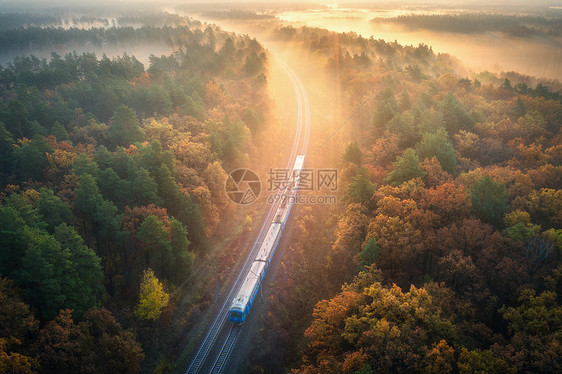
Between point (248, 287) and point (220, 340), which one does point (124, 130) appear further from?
point (220, 340)

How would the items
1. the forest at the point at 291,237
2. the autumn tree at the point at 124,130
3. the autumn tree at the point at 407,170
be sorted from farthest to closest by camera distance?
the autumn tree at the point at 124,130, the autumn tree at the point at 407,170, the forest at the point at 291,237

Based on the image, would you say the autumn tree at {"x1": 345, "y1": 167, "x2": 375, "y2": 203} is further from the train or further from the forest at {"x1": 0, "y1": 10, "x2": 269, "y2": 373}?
the forest at {"x1": 0, "y1": 10, "x2": 269, "y2": 373}

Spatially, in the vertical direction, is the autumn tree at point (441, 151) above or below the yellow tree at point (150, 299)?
above

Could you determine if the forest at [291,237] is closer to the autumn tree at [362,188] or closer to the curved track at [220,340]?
the autumn tree at [362,188]

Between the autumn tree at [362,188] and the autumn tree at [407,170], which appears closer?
the autumn tree at [362,188]

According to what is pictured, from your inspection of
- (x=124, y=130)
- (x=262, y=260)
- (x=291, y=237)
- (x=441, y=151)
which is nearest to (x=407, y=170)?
(x=441, y=151)

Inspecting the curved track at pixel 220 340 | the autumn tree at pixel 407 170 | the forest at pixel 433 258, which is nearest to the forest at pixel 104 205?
the curved track at pixel 220 340

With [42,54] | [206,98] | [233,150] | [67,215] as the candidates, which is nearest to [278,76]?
[206,98]

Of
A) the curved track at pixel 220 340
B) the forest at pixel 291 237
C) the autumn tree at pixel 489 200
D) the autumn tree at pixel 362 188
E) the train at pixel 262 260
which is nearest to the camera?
the forest at pixel 291 237
